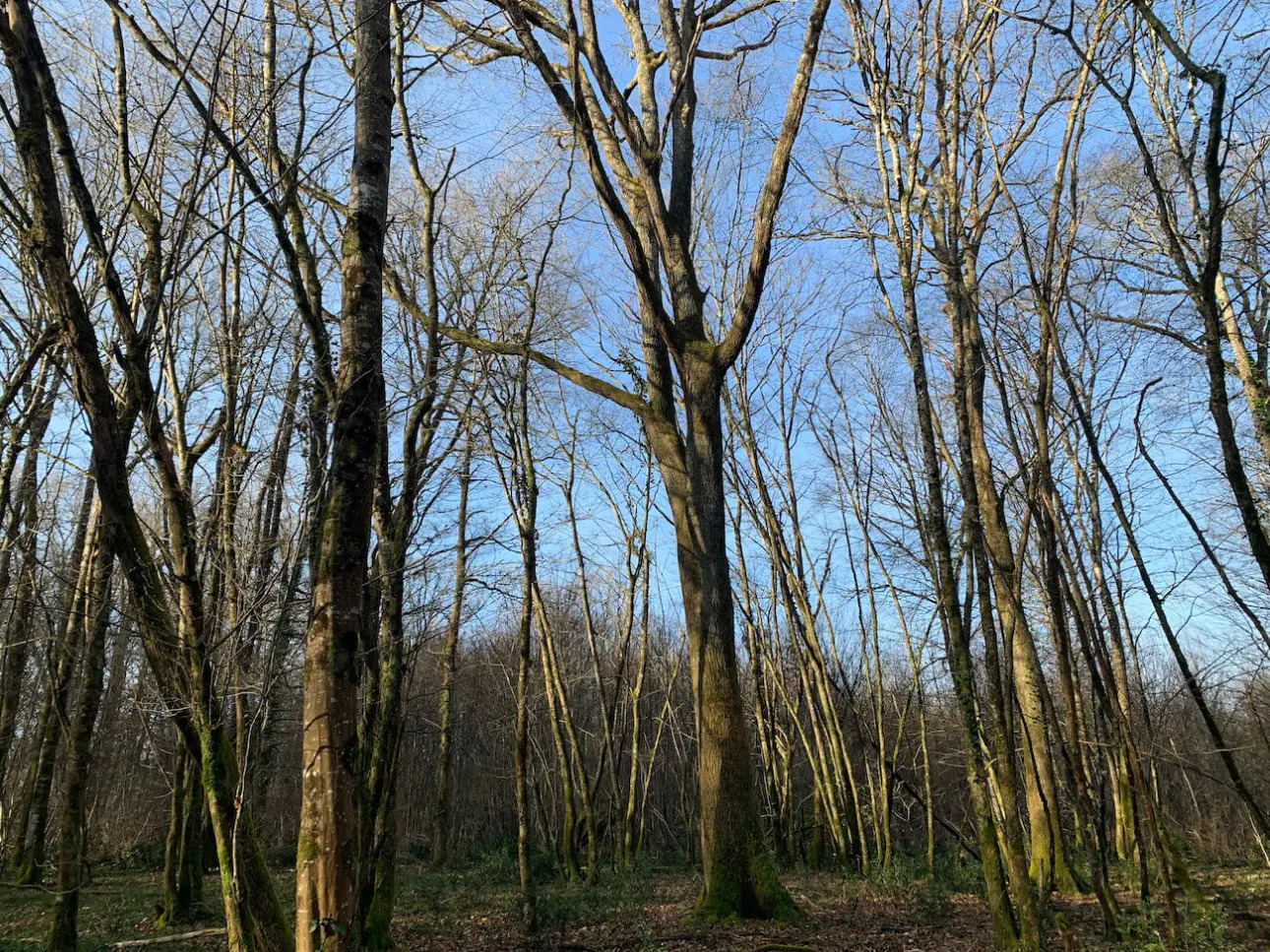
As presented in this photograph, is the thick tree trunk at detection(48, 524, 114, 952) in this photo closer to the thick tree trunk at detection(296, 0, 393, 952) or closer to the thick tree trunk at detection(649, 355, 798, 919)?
the thick tree trunk at detection(296, 0, 393, 952)

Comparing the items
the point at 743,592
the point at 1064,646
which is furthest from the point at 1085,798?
the point at 743,592

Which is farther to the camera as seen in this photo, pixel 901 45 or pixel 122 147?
pixel 901 45

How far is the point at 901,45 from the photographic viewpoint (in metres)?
5.23

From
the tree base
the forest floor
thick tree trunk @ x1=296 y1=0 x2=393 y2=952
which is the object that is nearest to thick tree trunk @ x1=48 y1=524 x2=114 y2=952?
the forest floor

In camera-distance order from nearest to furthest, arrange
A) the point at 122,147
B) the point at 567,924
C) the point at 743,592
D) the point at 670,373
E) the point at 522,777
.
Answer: the point at 122,147, the point at 522,777, the point at 567,924, the point at 670,373, the point at 743,592

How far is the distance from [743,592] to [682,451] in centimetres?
576

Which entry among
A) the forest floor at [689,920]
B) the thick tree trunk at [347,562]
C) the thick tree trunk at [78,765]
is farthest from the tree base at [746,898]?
the thick tree trunk at [78,765]

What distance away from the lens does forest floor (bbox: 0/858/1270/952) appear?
5.16m

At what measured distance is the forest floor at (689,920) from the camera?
16.9ft

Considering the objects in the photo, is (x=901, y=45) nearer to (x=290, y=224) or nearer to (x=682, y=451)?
(x=682, y=451)

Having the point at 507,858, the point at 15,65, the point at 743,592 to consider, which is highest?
the point at 15,65

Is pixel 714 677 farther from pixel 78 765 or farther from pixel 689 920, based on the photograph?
pixel 78 765

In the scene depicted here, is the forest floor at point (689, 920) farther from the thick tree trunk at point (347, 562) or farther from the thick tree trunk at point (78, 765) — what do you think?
the thick tree trunk at point (347, 562)

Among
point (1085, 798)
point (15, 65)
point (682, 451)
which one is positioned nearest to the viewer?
point (15, 65)
